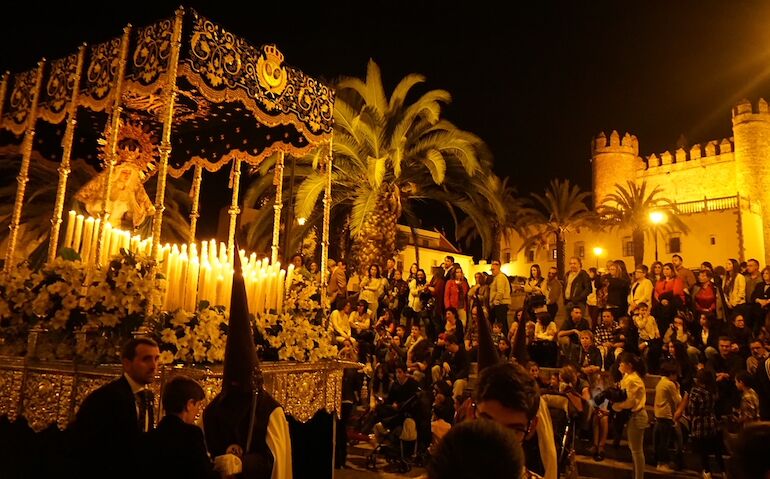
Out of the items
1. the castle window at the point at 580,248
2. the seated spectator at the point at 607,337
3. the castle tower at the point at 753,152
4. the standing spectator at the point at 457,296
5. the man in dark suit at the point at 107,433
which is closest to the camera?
the man in dark suit at the point at 107,433

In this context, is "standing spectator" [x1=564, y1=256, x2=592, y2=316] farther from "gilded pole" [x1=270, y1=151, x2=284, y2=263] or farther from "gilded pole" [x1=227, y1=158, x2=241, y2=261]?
"gilded pole" [x1=227, y1=158, x2=241, y2=261]

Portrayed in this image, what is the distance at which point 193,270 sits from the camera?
5441 mm

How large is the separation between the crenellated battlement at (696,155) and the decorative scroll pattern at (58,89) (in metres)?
57.2

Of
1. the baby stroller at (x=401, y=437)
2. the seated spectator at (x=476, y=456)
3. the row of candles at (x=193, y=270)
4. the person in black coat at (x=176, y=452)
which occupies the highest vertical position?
the row of candles at (x=193, y=270)

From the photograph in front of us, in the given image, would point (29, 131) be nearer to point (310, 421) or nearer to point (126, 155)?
point (126, 155)

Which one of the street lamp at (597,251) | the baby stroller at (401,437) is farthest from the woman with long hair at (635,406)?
the street lamp at (597,251)

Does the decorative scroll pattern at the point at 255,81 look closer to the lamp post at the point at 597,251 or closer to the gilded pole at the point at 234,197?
the gilded pole at the point at 234,197

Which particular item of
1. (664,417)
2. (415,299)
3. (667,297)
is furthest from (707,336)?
(415,299)

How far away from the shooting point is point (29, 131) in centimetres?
657

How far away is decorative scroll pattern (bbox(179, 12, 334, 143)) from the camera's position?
565 centimetres

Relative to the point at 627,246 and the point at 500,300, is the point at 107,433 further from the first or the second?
the point at 627,246

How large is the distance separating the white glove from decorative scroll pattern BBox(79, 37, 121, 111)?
419 cm

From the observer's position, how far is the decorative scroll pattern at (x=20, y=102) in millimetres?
6730

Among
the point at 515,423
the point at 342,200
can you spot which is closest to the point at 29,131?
the point at 515,423
